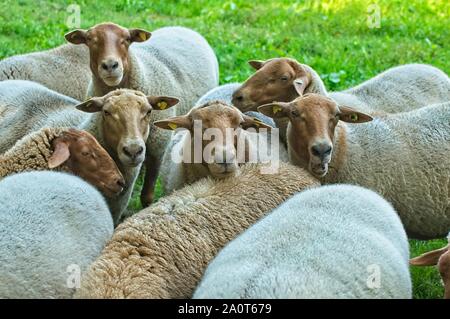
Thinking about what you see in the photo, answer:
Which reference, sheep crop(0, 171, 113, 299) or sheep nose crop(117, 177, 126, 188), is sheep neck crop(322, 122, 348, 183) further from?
sheep crop(0, 171, 113, 299)

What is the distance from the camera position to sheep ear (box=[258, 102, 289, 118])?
21.9ft

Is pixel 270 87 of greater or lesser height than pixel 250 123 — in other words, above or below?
below

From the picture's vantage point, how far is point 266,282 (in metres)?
4.04

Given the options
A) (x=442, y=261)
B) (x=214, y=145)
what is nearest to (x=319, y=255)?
(x=442, y=261)

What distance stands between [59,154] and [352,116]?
2.34 m

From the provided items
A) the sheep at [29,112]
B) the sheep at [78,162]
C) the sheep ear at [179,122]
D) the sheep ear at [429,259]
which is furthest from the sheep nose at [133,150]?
the sheep ear at [429,259]

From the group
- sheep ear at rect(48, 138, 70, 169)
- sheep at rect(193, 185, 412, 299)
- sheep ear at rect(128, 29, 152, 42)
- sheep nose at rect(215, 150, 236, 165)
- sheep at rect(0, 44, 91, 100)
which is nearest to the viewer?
sheep at rect(193, 185, 412, 299)

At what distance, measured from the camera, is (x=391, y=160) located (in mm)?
6719

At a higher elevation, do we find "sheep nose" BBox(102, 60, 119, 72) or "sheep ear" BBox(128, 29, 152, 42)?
"sheep ear" BBox(128, 29, 152, 42)

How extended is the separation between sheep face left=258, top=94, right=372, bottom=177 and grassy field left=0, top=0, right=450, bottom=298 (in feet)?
12.5

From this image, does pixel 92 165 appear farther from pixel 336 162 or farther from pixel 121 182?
pixel 336 162

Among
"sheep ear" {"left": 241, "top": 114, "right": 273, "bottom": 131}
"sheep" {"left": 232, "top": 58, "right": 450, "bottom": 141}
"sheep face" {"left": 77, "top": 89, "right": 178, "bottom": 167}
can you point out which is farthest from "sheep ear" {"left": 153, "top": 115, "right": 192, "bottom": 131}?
"sheep" {"left": 232, "top": 58, "right": 450, "bottom": 141}

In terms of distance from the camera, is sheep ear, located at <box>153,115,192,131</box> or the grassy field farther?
the grassy field

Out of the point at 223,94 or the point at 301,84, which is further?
the point at 223,94
